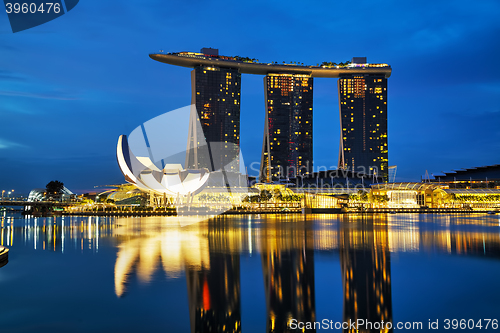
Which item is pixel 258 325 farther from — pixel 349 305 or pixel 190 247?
pixel 190 247

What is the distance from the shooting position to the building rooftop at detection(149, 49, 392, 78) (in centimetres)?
11606

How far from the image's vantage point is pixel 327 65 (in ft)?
433

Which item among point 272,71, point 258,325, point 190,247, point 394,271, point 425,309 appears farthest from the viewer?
point 272,71

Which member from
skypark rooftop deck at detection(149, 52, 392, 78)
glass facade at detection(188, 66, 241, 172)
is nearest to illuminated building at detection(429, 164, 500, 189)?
skypark rooftop deck at detection(149, 52, 392, 78)

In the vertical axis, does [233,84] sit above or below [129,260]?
above

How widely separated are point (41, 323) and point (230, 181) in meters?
99.1

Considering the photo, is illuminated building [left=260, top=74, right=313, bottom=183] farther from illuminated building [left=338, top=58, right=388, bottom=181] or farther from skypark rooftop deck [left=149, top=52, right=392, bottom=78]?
→ illuminated building [left=338, top=58, right=388, bottom=181]

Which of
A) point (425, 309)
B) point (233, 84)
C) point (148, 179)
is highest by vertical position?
point (233, 84)

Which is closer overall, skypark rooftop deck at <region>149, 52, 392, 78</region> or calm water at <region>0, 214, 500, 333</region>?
calm water at <region>0, 214, 500, 333</region>

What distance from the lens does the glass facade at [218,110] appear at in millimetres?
120125

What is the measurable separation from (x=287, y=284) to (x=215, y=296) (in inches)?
97.2

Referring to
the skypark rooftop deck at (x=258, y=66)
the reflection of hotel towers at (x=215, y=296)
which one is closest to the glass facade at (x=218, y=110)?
the skypark rooftop deck at (x=258, y=66)

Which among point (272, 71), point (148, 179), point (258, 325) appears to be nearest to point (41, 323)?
point (258, 325)

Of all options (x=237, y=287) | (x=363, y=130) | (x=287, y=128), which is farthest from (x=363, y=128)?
(x=237, y=287)
